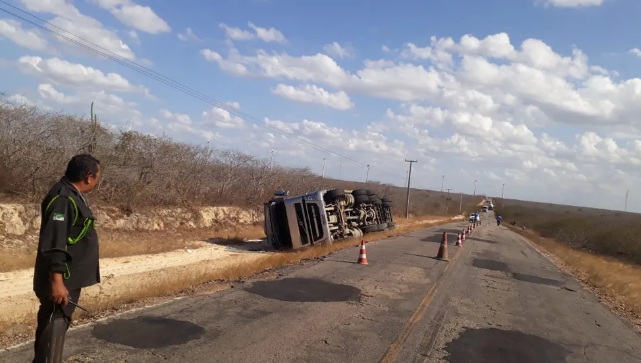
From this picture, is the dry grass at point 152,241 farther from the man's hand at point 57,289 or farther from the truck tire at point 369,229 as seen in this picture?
the man's hand at point 57,289

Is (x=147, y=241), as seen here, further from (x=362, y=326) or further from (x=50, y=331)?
(x=50, y=331)

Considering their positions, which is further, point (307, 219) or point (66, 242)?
point (307, 219)

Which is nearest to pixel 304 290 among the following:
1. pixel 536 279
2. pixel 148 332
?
pixel 148 332

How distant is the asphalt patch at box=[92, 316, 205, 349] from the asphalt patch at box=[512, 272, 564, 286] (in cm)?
1209

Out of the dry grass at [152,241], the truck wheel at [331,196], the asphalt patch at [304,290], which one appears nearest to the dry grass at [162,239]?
the dry grass at [152,241]

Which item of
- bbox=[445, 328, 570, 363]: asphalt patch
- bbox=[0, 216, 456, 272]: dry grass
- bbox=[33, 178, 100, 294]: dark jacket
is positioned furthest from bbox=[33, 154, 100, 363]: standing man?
bbox=[0, 216, 456, 272]: dry grass

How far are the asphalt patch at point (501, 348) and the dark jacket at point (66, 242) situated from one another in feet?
14.8

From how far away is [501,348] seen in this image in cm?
726

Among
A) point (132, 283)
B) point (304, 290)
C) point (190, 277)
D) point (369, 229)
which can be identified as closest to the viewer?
point (304, 290)

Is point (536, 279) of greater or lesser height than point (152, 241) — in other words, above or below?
above

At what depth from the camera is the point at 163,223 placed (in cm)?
2338

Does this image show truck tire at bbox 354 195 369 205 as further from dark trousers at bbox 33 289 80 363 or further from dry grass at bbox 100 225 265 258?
dark trousers at bbox 33 289 80 363

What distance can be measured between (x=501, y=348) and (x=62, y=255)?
19.7ft

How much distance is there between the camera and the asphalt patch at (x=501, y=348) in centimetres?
674
